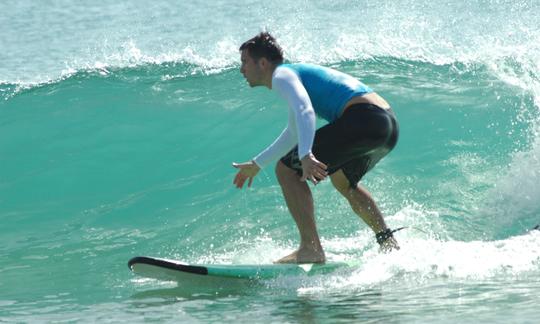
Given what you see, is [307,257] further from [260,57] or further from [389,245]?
[260,57]

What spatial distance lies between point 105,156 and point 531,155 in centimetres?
467

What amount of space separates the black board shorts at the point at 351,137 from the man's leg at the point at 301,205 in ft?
0.20

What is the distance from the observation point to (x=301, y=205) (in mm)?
6848

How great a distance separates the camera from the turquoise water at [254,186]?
644cm

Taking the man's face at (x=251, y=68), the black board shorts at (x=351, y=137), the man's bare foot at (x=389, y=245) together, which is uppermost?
the man's face at (x=251, y=68)

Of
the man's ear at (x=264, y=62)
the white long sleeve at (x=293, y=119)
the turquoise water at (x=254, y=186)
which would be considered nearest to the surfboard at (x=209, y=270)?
the turquoise water at (x=254, y=186)

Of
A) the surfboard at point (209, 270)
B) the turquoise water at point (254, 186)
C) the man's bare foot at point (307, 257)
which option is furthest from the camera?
the man's bare foot at point (307, 257)

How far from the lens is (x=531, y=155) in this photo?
9.51 metres

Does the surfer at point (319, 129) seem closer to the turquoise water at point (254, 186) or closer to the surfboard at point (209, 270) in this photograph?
the surfboard at point (209, 270)

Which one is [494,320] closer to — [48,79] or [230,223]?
[230,223]

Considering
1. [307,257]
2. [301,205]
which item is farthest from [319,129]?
[307,257]

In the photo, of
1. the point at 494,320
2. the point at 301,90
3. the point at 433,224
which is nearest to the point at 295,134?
the point at 301,90

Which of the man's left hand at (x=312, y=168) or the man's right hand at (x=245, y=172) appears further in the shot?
the man's right hand at (x=245, y=172)

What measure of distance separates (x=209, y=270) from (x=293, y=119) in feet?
A: 3.66
